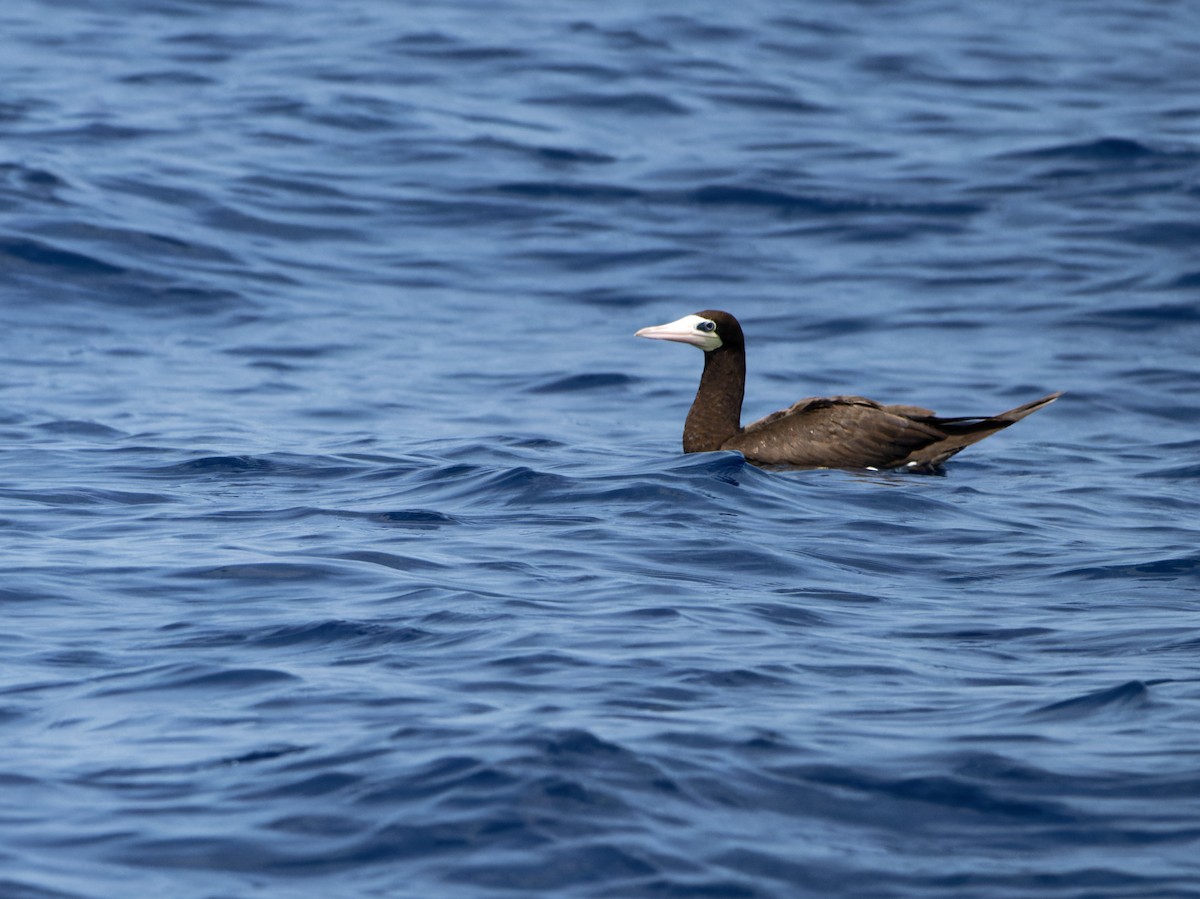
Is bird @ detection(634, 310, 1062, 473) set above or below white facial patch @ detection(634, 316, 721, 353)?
below

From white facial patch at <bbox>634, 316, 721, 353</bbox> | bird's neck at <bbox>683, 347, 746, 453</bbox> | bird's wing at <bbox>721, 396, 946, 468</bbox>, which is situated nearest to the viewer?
bird's wing at <bbox>721, 396, 946, 468</bbox>

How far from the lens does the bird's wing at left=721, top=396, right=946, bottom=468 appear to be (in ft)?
38.6

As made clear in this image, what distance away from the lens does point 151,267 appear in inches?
669

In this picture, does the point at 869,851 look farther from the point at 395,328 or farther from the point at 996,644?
the point at 395,328

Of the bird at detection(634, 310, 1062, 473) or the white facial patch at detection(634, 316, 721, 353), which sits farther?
the white facial patch at detection(634, 316, 721, 353)

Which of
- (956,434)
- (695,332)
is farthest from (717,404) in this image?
(956,434)

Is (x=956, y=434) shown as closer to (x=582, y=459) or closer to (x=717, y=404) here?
(x=717, y=404)

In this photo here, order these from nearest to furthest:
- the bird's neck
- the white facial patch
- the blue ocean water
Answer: the blue ocean water < the bird's neck < the white facial patch

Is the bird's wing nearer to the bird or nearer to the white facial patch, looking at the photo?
the bird

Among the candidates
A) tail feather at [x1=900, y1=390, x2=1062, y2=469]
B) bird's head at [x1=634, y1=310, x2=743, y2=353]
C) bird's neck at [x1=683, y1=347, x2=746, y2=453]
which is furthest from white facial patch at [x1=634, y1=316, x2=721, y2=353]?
tail feather at [x1=900, y1=390, x2=1062, y2=469]

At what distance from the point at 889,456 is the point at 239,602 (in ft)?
18.2

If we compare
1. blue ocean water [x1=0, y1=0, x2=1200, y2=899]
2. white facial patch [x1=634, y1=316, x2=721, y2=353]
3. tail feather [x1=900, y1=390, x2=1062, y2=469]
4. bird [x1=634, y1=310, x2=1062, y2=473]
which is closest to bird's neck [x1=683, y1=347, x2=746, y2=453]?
bird [x1=634, y1=310, x2=1062, y2=473]

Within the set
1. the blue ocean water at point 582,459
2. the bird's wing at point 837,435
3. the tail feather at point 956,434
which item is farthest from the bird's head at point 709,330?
the tail feather at point 956,434

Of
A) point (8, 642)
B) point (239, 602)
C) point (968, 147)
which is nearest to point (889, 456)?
point (239, 602)
